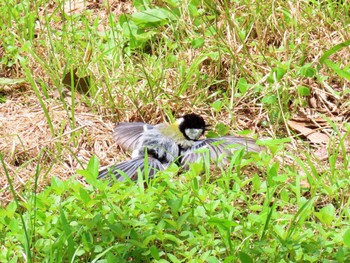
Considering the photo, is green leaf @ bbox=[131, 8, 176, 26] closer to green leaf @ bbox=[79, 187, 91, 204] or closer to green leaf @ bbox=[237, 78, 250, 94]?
green leaf @ bbox=[237, 78, 250, 94]

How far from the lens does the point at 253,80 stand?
546cm

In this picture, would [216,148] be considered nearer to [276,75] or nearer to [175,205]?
[276,75]

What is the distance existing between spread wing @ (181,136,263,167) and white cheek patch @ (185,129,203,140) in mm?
51

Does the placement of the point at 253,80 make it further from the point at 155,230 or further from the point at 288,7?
the point at 155,230

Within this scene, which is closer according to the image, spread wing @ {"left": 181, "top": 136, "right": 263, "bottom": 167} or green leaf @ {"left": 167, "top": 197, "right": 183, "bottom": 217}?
green leaf @ {"left": 167, "top": 197, "right": 183, "bottom": 217}

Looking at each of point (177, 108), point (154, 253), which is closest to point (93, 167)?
point (154, 253)

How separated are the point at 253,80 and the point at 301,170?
1051 mm

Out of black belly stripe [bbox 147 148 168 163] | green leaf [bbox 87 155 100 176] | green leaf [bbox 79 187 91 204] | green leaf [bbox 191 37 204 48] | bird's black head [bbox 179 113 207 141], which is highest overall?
green leaf [bbox 191 37 204 48]

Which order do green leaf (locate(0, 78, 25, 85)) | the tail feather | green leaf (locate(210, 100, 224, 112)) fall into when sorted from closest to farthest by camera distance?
the tail feather < green leaf (locate(210, 100, 224, 112)) < green leaf (locate(0, 78, 25, 85))

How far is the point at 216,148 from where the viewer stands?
4.81 m

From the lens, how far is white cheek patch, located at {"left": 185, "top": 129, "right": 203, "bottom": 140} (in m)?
4.93

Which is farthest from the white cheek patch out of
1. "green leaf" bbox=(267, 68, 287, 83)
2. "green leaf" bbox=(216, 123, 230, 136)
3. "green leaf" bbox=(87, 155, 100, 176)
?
"green leaf" bbox=(87, 155, 100, 176)

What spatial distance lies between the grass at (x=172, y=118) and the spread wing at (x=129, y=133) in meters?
0.09

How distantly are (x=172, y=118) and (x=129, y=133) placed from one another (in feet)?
1.21
